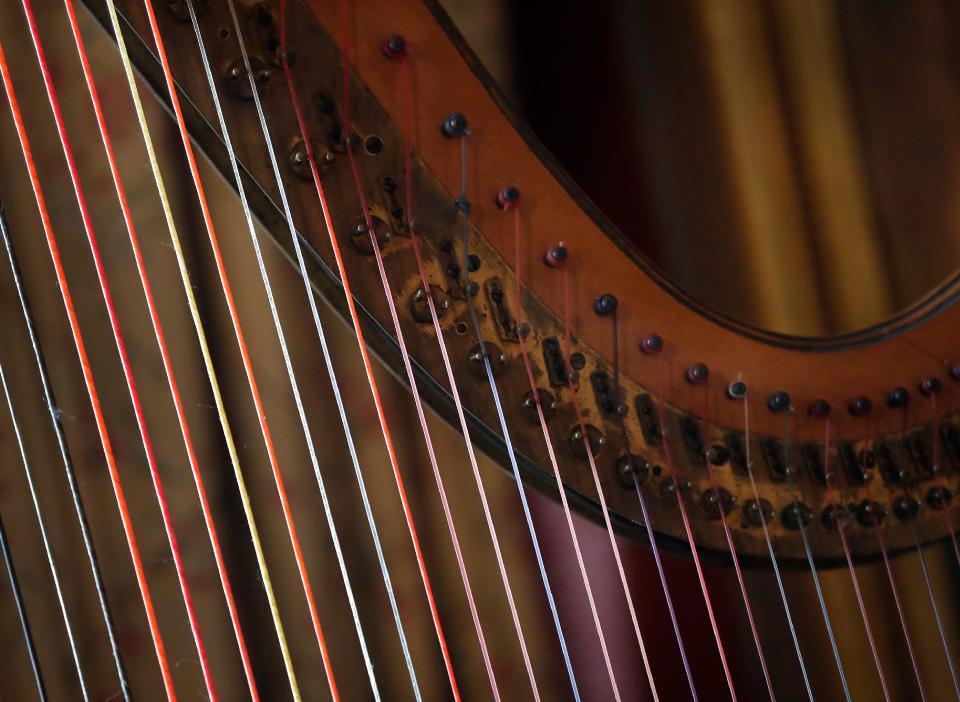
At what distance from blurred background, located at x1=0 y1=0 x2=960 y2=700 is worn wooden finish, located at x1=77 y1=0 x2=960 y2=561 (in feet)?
2.13

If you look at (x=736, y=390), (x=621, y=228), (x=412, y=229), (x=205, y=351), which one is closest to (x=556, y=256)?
(x=412, y=229)

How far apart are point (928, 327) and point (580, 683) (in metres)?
0.98

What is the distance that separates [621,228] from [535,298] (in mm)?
1240

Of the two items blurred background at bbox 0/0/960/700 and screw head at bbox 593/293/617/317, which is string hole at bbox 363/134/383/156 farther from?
blurred background at bbox 0/0/960/700

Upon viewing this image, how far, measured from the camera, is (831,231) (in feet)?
7.55

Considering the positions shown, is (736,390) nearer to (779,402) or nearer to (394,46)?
(779,402)

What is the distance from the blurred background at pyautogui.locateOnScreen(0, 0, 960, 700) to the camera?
1327 mm

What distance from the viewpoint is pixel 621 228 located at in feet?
7.02

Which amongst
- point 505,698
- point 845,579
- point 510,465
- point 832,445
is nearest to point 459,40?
point 510,465

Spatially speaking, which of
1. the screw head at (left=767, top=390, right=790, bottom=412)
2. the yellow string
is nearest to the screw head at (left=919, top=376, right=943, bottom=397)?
the screw head at (left=767, top=390, right=790, bottom=412)

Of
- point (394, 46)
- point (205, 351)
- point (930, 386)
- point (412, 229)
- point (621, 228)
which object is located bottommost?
point (930, 386)

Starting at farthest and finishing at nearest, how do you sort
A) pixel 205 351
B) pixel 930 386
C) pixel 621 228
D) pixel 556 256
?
1. pixel 621 228
2. pixel 930 386
3. pixel 556 256
4. pixel 205 351

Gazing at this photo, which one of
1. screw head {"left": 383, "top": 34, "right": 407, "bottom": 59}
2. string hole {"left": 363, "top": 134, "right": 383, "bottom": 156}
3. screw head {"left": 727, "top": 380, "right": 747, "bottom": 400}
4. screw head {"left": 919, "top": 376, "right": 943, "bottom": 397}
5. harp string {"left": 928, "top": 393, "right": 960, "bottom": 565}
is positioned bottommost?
harp string {"left": 928, "top": 393, "right": 960, "bottom": 565}

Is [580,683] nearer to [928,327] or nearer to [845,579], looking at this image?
[845,579]
